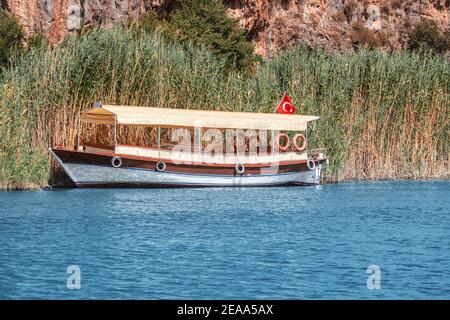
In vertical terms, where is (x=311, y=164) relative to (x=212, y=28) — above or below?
below

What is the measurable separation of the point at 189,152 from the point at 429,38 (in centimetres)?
3642

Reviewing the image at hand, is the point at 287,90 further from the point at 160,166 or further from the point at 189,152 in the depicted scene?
the point at 160,166

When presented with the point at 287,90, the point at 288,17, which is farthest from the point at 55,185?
the point at 288,17

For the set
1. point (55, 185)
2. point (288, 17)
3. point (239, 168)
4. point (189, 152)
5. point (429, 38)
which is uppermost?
point (288, 17)

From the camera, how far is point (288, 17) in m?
71.3

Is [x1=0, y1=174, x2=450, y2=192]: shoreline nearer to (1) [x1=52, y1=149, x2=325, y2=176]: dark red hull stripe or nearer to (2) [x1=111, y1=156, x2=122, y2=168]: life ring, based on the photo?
(1) [x1=52, y1=149, x2=325, y2=176]: dark red hull stripe

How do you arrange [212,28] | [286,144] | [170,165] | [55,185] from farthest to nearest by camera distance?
[212,28] → [286,144] → [170,165] → [55,185]

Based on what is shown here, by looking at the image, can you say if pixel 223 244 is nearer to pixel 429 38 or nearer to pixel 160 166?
pixel 160 166

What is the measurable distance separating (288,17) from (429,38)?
984 centimetres

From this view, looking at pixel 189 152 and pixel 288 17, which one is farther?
pixel 288 17

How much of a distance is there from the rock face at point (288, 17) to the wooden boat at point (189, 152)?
1815cm

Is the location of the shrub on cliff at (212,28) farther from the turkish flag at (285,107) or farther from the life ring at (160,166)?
the life ring at (160,166)

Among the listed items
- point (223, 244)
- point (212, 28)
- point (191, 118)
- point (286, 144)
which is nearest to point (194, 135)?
point (191, 118)

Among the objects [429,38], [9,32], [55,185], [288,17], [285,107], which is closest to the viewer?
[55,185]
